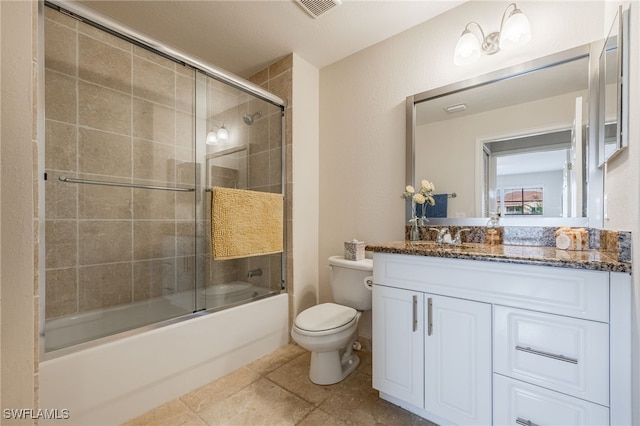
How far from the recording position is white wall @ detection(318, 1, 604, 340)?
1407 mm

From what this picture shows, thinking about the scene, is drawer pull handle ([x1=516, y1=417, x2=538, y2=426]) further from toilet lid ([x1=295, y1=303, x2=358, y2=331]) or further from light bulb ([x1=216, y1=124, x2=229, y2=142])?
light bulb ([x1=216, y1=124, x2=229, y2=142])

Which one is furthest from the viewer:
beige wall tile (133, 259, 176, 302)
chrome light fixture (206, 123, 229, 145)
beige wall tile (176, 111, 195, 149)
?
beige wall tile (176, 111, 195, 149)

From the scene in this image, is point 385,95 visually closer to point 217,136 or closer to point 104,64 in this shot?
point 217,136

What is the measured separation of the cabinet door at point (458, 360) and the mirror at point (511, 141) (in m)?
0.68

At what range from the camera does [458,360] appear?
1157mm

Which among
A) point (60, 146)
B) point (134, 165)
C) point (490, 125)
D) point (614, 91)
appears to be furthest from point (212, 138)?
point (614, 91)

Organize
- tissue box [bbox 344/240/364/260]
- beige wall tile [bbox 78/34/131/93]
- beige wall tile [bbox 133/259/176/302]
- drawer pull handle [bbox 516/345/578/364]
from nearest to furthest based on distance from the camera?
drawer pull handle [bbox 516/345/578/364], beige wall tile [bbox 78/34/131/93], tissue box [bbox 344/240/364/260], beige wall tile [bbox 133/259/176/302]

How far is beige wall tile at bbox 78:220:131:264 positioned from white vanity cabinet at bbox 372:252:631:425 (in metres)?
1.86

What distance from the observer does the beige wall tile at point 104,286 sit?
179 centimetres

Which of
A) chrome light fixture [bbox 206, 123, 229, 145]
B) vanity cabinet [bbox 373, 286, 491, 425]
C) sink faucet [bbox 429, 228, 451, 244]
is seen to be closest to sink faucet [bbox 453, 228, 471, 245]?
sink faucet [bbox 429, 228, 451, 244]

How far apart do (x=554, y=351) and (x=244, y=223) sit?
1666 mm

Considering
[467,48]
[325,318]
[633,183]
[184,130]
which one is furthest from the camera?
[184,130]

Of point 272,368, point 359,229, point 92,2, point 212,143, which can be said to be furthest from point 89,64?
point 272,368

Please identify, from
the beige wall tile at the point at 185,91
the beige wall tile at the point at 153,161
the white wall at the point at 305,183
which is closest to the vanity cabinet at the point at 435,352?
the white wall at the point at 305,183
